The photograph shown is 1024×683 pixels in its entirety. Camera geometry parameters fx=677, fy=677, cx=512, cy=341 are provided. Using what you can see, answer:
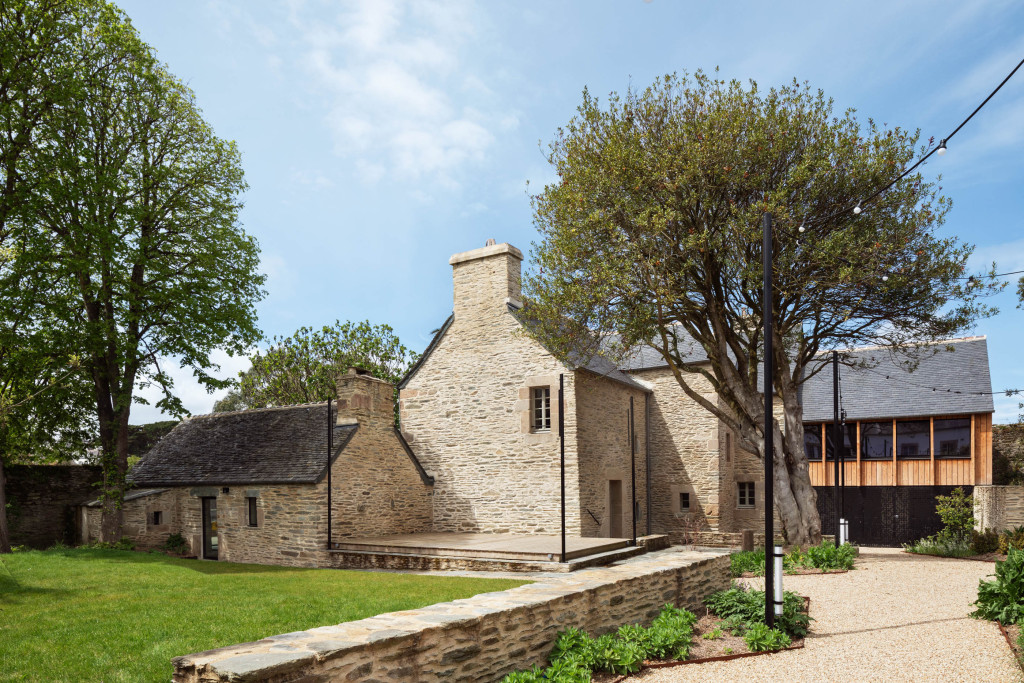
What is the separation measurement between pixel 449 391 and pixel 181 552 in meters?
9.10

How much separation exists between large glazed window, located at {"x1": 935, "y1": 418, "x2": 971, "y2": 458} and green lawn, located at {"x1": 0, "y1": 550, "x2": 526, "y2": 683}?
19.0 metres

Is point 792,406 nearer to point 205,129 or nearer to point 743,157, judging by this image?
point 743,157

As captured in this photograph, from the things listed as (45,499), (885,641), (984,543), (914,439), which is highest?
(914,439)

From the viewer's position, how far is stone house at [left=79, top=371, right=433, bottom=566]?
1716 centimetres

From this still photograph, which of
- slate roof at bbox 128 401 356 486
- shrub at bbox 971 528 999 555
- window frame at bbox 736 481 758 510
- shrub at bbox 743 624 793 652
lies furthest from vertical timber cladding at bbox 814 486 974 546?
slate roof at bbox 128 401 356 486

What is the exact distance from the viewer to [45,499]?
74.2 ft

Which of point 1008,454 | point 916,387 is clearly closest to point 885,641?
point 916,387

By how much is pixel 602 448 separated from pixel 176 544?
12996 millimetres

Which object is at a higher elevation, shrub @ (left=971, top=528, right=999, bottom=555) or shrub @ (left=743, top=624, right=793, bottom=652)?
shrub @ (left=743, top=624, right=793, bottom=652)

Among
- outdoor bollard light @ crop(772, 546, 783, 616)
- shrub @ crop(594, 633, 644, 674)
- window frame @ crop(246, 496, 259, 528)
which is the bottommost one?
window frame @ crop(246, 496, 259, 528)

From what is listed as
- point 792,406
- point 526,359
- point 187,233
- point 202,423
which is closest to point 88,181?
point 187,233

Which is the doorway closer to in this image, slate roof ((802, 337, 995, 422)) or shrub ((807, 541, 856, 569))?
shrub ((807, 541, 856, 569))

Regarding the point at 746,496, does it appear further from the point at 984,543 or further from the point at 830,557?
the point at 830,557

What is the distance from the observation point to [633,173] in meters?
16.1
